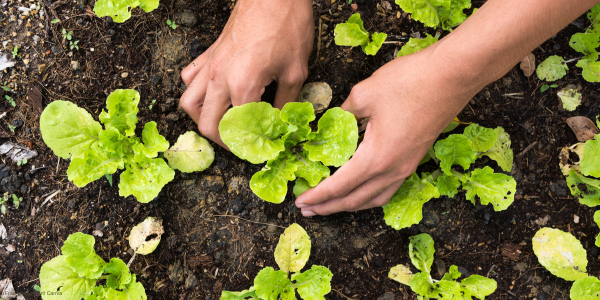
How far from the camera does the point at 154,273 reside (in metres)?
2.61

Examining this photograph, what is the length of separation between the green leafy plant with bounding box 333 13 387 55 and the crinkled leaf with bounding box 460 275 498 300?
1746mm

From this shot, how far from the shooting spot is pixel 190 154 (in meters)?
2.51

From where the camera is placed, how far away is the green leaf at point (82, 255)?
2.36 m

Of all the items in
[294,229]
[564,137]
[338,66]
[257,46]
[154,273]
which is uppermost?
[257,46]

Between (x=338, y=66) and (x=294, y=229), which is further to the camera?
(x=338, y=66)

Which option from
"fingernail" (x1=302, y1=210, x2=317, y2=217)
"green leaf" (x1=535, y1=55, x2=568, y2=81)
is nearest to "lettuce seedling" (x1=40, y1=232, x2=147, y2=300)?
"fingernail" (x1=302, y1=210, x2=317, y2=217)

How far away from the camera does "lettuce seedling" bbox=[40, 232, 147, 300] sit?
2.37 m

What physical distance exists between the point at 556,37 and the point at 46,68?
3.89 metres

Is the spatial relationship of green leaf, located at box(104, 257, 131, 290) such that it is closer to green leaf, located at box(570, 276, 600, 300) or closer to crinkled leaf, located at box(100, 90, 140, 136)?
crinkled leaf, located at box(100, 90, 140, 136)

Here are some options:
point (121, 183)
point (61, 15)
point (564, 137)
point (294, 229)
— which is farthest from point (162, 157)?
point (564, 137)

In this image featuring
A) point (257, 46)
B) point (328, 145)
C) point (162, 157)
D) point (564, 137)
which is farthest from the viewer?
point (564, 137)

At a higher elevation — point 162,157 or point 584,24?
point 584,24

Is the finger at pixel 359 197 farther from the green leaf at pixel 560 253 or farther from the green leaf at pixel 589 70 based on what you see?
the green leaf at pixel 589 70

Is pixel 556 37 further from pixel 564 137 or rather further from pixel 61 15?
pixel 61 15
